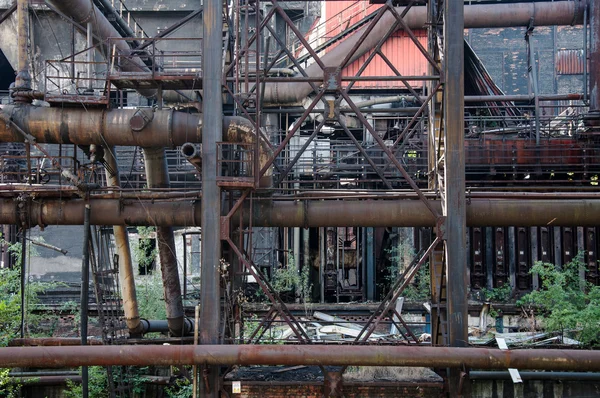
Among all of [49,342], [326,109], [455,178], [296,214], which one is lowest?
[49,342]

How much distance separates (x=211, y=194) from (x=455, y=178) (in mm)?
4041

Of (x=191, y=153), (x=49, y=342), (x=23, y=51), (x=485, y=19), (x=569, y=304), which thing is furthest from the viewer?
(x=485, y=19)

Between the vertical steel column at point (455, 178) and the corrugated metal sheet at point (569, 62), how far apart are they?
22216mm

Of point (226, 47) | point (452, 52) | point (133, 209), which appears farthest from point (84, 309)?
point (452, 52)

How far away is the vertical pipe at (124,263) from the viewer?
1319 centimetres

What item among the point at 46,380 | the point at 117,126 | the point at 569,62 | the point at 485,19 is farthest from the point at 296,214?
the point at 569,62

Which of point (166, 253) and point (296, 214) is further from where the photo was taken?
point (166, 253)

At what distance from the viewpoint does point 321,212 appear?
1096 centimetres

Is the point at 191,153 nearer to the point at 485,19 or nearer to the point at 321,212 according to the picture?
the point at 321,212

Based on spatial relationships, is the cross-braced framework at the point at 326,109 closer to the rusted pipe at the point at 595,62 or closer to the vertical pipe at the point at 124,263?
the vertical pipe at the point at 124,263

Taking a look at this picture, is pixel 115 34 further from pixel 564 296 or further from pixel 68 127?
pixel 564 296

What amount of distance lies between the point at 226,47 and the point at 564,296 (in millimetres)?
10575

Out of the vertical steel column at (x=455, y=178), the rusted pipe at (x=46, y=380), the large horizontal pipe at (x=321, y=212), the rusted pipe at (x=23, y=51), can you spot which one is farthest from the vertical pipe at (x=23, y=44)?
the vertical steel column at (x=455, y=178)

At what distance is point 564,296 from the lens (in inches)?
622
